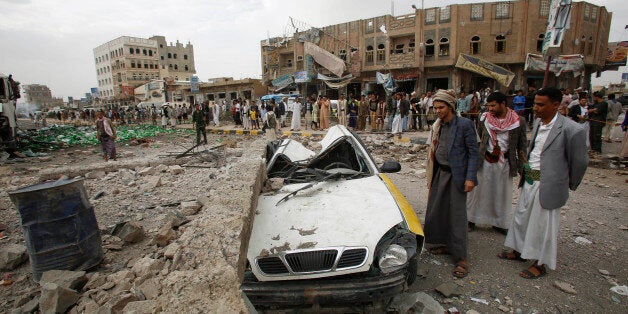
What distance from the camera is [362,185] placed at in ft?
9.84

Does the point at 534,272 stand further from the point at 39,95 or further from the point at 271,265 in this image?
the point at 39,95

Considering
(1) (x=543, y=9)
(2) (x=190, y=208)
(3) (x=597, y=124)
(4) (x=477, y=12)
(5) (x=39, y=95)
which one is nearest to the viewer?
(2) (x=190, y=208)

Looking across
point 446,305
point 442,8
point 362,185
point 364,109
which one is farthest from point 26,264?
point 442,8

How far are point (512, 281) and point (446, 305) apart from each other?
31.3 inches

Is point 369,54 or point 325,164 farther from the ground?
point 369,54

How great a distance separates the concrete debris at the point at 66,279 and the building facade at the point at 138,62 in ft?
256

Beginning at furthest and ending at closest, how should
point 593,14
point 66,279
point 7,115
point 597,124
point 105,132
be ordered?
1. point 593,14
2. point 7,115
3. point 105,132
4. point 597,124
5. point 66,279

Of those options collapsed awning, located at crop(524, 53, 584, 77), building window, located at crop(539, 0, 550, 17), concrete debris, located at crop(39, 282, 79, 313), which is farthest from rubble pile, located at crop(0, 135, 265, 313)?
building window, located at crop(539, 0, 550, 17)

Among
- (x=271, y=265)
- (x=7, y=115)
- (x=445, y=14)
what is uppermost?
(x=445, y=14)

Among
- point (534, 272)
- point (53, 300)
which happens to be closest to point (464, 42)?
point (534, 272)

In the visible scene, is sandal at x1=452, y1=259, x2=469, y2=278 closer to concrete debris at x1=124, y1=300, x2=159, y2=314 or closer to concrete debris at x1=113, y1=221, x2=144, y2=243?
concrete debris at x1=124, y1=300, x2=159, y2=314

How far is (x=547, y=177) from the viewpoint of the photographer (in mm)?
2697

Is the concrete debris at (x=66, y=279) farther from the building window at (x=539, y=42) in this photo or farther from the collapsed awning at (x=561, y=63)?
the building window at (x=539, y=42)

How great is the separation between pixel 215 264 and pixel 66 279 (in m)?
1.24
